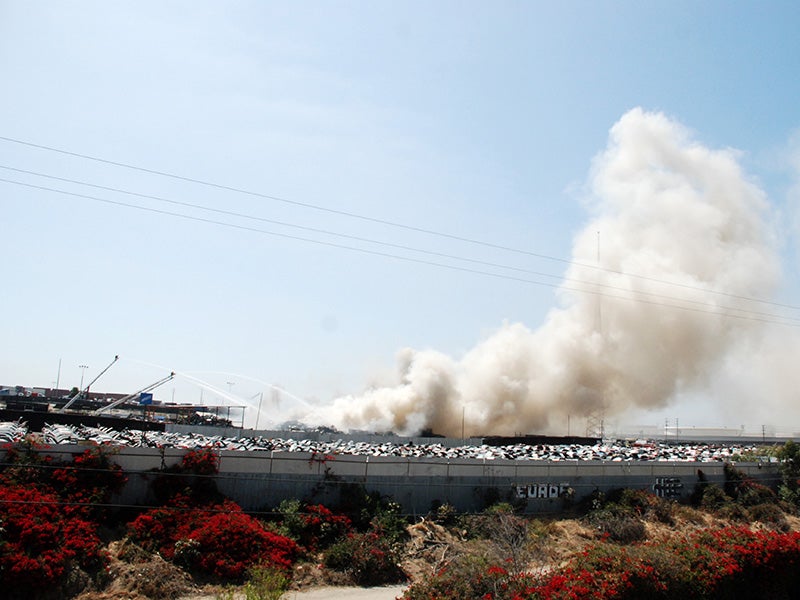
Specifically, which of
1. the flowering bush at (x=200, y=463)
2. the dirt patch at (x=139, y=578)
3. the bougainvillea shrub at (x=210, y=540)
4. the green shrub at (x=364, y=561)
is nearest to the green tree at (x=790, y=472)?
the green shrub at (x=364, y=561)

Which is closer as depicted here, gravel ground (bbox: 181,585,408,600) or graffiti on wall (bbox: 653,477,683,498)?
gravel ground (bbox: 181,585,408,600)

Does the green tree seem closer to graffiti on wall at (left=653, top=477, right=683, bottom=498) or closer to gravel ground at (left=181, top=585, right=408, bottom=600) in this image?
graffiti on wall at (left=653, top=477, right=683, bottom=498)

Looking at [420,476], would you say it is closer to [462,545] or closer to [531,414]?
[462,545]

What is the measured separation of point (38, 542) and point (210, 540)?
18.2ft

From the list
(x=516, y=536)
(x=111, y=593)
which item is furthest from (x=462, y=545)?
(x=111, y=593)

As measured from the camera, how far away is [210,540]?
2319 cm

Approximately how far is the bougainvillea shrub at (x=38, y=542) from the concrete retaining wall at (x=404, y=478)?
275cm

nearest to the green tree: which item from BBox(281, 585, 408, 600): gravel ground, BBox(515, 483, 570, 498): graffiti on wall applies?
BBox(515, 483, 570, 498): graffiti on wall

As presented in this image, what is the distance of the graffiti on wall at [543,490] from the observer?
Result: 1341 inches

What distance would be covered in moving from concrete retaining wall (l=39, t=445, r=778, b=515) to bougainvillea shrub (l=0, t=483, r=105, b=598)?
275 cm

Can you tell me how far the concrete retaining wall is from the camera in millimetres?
26578

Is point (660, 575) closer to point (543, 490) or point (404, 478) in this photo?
point (404, 478)

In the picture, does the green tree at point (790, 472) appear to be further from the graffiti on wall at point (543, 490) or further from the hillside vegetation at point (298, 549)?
the graffiti on wall at point (543, 490)

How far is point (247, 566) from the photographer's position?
74.1ft
